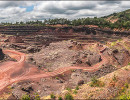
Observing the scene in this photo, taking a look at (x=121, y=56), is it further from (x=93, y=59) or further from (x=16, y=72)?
(x=16, y=72)

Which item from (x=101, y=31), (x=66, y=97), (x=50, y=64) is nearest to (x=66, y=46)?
(x=50, y=64)

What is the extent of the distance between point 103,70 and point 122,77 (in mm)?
12020

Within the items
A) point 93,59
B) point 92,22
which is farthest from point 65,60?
point 92,22

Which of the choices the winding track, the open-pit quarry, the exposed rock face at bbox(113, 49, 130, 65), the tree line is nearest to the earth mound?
the open-pit quarry

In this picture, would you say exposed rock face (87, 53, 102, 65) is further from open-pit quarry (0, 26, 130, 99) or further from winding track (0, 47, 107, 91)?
winding track (0, 47, 107, 91)

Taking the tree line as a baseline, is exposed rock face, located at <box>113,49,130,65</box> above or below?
below

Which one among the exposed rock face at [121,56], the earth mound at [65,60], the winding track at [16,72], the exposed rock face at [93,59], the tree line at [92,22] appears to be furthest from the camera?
the tree line at [92,22]

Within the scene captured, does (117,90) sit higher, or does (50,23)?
(50,23)

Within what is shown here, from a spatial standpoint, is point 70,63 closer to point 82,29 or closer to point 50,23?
point 82,29

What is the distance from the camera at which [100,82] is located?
15.6 metres

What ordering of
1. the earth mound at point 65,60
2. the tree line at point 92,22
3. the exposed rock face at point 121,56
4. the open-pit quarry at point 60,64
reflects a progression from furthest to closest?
the tree line at point 92,22
the exposed rock face at point 121,56
the earth mound at point 65,60
the open-pit quarry at point 60,64

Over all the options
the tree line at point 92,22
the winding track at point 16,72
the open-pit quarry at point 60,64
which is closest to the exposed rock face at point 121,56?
the open-pit quarry at point 60,64

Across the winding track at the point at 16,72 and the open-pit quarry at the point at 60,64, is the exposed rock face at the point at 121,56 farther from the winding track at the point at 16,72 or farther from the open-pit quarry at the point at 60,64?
the winding track at the point at 16,72

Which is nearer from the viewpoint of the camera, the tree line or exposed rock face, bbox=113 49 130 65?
exposed rock face, bbox=113 49 130 65
